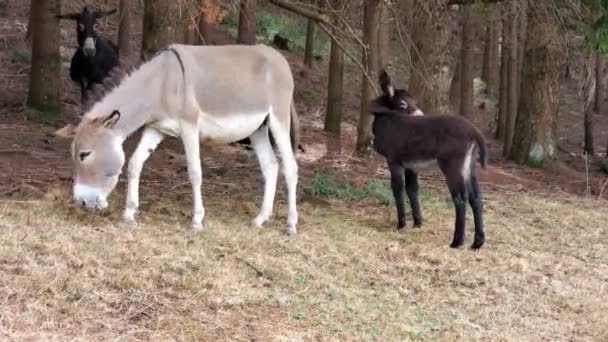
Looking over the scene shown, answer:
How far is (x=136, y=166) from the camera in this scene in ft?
21.1

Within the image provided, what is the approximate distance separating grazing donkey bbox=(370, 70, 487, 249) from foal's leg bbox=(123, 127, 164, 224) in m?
2.19

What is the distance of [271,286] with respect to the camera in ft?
17.8

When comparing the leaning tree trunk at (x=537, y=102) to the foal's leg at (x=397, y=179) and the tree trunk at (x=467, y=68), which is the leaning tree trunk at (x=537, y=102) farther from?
the foal's leg at (x=397, y=179)

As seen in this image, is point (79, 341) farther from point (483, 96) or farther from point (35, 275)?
point (483, 96)

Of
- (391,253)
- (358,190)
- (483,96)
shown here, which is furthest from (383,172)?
(483,96)

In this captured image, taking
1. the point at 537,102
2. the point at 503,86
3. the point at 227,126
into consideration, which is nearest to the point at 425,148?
the point at 227,126

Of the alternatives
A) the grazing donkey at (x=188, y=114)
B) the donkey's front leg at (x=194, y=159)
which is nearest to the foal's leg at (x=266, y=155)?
the grazing donkey at (x=188, y=114)

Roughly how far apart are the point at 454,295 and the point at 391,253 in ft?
2.83

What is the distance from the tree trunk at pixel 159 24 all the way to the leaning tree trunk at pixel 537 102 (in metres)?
6.68

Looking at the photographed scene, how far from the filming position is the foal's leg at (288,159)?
6859 millimetres

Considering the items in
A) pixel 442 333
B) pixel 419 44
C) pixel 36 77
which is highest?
pixel 419 44

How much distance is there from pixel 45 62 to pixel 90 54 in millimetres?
923

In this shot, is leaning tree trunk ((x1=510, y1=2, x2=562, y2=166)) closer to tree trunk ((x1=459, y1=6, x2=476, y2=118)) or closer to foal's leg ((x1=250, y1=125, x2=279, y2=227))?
tree trunk ((x1=459, y1=6, x2=476, y2=118))

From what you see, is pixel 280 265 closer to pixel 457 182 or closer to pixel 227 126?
pixel 227 126
